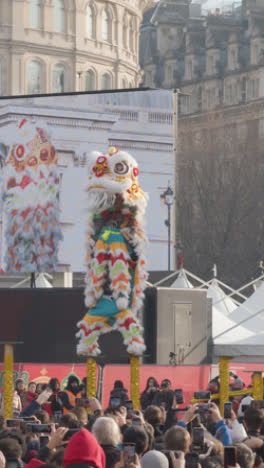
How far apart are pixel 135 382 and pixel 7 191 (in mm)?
20580

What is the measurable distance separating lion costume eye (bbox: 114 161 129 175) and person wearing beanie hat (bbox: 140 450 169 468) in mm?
11598

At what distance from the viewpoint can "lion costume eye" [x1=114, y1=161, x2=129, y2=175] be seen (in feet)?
65.3

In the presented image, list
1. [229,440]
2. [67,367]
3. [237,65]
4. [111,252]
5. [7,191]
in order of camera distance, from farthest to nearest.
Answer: [237,65] < [7,191] < [67,367] < [111,252] < [229,440]

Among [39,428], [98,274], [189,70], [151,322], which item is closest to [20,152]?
[151,322]

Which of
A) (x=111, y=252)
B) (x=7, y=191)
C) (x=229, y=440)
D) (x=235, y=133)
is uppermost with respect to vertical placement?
(x=235, y=133)

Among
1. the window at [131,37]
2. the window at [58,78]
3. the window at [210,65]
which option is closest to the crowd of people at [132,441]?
the window at [58,78]

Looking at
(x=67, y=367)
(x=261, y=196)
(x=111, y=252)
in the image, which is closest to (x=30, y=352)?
(x=67, y=367)

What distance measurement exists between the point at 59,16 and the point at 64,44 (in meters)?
1.24

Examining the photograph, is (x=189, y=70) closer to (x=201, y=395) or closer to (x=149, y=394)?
(x=149, y=394)

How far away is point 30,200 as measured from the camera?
38.0m

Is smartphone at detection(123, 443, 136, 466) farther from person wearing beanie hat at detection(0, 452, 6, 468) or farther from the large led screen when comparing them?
the large led screen

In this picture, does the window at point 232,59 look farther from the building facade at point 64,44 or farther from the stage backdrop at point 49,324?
the stage backdrop at point 49,324

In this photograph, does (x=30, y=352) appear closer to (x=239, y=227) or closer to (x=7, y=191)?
(x=7, y=191)

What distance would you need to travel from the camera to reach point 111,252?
19.7 metres
